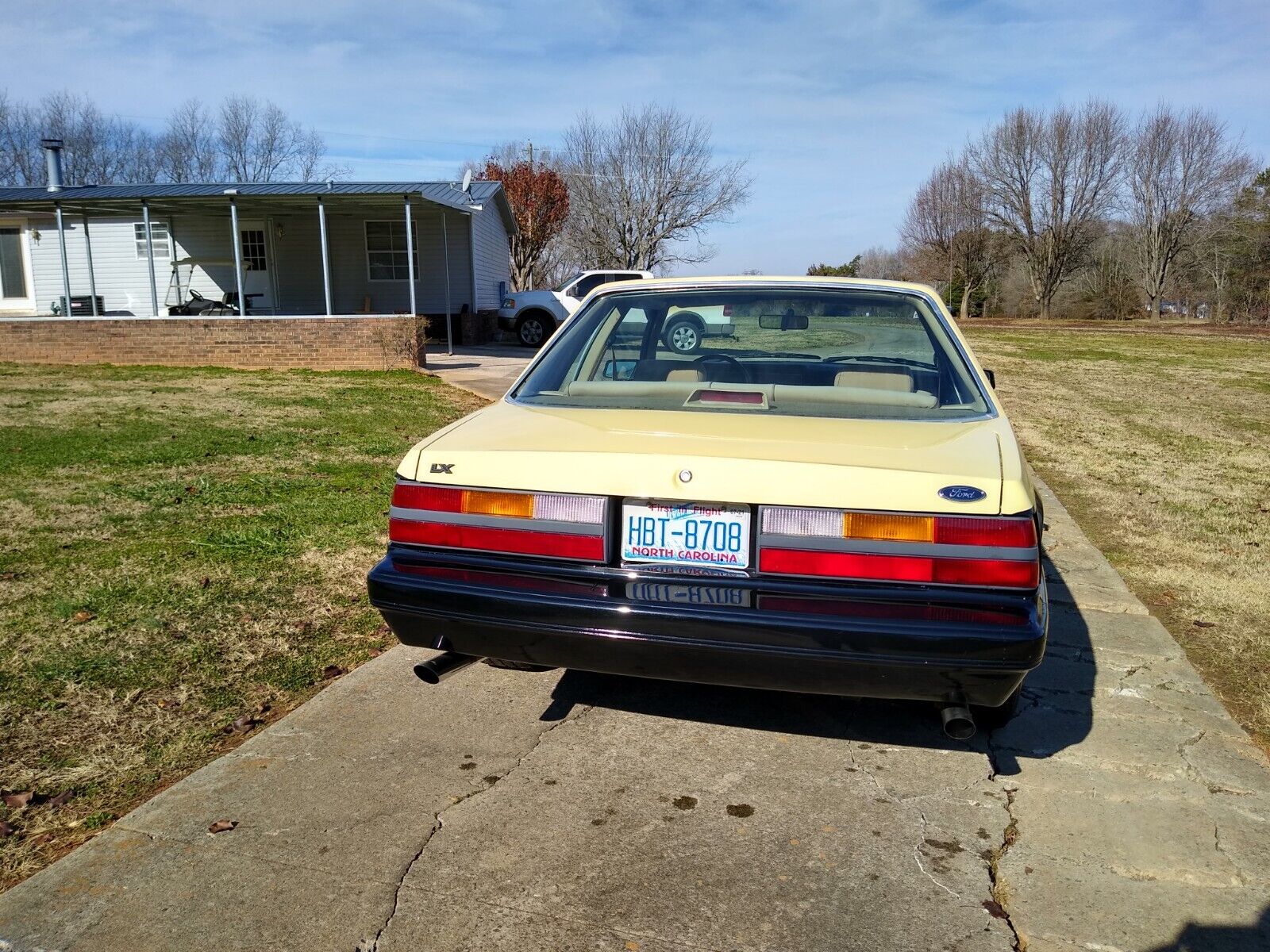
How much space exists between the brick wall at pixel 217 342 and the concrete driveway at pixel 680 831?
1242 centimetres

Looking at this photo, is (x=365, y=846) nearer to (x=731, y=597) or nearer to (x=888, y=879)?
(x=731, y=597)

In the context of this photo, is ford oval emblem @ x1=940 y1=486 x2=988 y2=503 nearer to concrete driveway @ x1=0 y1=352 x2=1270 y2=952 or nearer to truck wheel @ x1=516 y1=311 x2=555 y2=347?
concrete driveway @ x1=0 y1=352 x2=1270 y2=952

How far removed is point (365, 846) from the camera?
8.81 ft

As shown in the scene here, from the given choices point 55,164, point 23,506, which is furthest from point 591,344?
point 55,164

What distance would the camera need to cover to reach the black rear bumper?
2637 mm

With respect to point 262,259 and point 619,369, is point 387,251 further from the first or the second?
point 619,369

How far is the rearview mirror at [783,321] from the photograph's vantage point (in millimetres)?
4066

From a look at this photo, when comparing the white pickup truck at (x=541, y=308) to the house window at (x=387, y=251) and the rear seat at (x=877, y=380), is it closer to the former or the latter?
the house window at (x=387, y=251)

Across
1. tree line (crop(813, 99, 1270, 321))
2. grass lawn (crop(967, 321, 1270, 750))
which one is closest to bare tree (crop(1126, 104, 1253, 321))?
tree line (crop(813, 99, 1270, 321))

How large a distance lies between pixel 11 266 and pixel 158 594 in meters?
23.2

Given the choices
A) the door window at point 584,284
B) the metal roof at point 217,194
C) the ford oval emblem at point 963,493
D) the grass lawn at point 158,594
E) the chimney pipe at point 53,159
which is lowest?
the grass lawn at point 158,594

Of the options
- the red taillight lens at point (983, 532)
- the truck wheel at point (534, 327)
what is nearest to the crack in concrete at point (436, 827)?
the red taillight lens at point (983, 532)

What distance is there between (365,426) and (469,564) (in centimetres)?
749

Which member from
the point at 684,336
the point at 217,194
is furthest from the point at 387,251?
the point at 684,336
